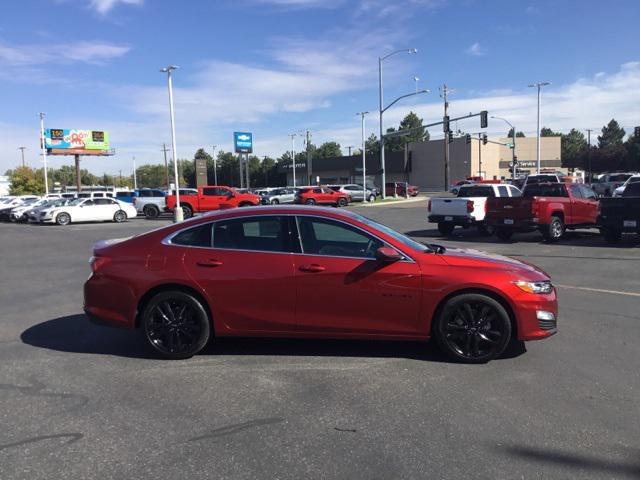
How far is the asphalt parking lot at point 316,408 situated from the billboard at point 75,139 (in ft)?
235

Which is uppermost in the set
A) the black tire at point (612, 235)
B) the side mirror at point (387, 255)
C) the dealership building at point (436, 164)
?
the dealership building at point (436, 164)

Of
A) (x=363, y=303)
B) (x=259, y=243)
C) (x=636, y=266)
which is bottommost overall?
(x=636, y=266)

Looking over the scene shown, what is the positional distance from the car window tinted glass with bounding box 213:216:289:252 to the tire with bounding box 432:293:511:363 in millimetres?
1689

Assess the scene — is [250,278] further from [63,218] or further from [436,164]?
[436,164]

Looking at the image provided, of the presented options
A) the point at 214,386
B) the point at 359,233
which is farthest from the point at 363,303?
the point at 214,386

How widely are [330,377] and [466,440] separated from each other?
1.49 metres

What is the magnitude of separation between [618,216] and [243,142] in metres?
62.2

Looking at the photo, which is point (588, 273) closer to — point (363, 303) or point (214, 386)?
point (363, 303)

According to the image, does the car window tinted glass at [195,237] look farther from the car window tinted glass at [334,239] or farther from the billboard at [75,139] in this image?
the billboard at [75,139]

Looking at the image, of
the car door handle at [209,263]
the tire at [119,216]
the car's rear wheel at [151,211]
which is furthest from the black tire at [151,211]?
the car door handle at [209,263]

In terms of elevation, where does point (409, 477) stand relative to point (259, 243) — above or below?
below

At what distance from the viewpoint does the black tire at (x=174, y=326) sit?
532 cm

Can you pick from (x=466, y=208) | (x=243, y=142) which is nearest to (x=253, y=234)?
(x=466, y=208)

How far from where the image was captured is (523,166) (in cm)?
9612
